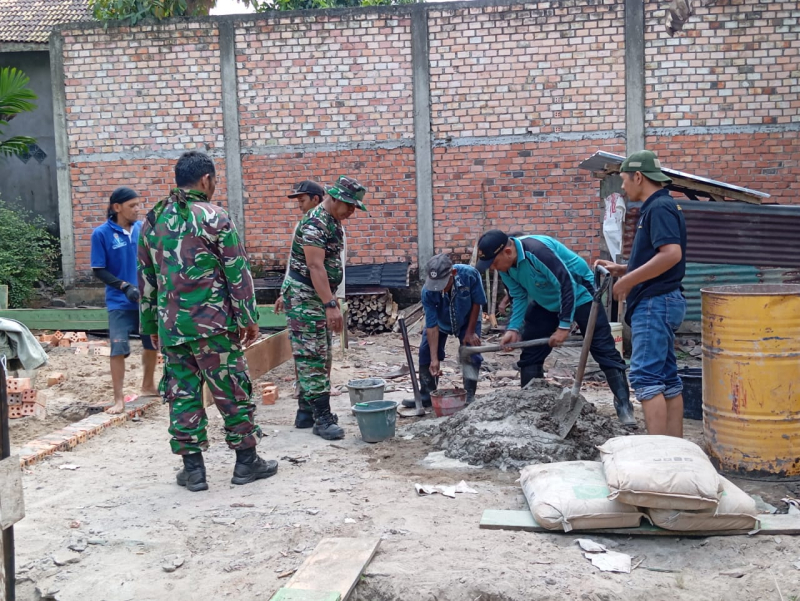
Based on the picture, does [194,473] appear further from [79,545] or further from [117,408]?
[117,408]

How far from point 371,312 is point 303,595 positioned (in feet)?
25.8

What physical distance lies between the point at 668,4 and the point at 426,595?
9747 millimetres

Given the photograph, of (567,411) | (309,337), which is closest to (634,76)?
(567,411)

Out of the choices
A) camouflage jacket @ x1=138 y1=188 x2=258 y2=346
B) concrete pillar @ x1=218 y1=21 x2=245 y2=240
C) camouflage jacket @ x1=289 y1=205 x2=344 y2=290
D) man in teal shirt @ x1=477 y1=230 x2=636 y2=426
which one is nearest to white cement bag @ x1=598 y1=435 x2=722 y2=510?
man in teal shirt @ x1=477 y1=230 x2=636 y2=426

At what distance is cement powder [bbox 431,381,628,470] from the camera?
15.8 feet

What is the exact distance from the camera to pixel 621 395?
5.77 m

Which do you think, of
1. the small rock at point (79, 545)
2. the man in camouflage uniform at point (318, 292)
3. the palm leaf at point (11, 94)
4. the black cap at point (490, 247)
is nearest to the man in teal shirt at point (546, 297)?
the black cap at point (490, 247)

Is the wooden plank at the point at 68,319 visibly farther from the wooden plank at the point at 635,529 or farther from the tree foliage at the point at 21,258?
the wooden plank at the point at 635,529

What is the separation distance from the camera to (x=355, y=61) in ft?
36.8

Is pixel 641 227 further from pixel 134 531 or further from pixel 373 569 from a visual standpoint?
pixel 134 531

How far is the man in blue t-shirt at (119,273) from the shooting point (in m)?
6.27

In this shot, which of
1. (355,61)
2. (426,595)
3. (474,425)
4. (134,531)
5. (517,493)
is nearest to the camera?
(426,595)

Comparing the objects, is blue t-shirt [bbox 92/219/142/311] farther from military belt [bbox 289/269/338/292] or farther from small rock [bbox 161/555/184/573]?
small rock [bbox 161/555/184/573]

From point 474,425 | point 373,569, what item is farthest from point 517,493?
point 373,569
